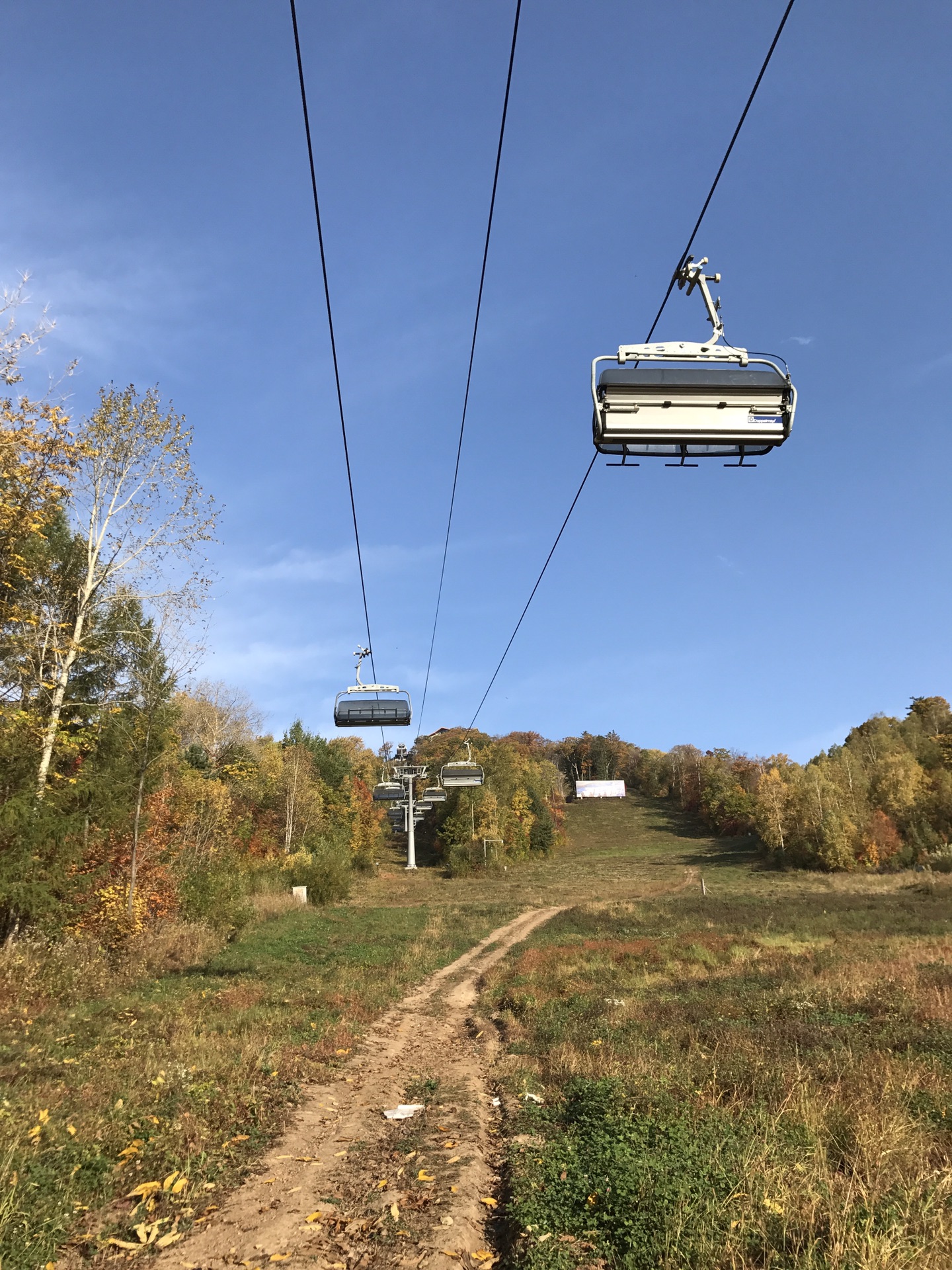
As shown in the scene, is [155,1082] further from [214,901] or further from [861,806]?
[861,806]

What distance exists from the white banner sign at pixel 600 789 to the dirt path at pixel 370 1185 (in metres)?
144

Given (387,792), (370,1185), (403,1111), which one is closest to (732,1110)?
(370,1185)

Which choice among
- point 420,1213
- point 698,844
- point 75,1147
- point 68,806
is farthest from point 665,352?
point 698,844

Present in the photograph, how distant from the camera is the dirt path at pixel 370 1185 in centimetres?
569

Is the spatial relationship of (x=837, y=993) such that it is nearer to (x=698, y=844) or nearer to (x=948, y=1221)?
(x=948, y=1221)

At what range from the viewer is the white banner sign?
152 m

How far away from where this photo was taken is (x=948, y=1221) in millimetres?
5102

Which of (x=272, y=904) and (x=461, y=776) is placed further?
(x=272, y=904)

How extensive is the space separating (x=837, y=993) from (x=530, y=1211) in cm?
1126

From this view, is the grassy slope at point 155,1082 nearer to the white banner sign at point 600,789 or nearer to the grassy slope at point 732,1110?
the grassy slope at point 732,1110

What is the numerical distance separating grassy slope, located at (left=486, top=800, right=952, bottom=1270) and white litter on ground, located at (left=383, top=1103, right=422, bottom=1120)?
1306 mm

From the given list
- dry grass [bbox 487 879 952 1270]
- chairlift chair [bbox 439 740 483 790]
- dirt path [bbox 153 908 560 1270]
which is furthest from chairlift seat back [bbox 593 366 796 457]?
chairlift chair [bbox 439 740 483 790]

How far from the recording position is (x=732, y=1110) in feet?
26.0

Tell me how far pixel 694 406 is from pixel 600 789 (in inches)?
5962
